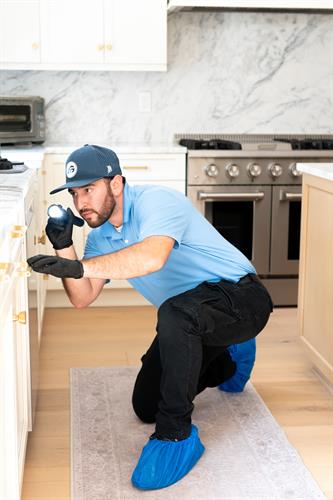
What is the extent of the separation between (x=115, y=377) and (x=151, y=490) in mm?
1052

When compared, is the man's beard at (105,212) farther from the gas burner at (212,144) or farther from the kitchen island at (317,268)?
the gas burner at (212,144)

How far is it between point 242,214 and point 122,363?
4.43ft

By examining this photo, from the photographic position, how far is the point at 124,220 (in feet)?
8.41

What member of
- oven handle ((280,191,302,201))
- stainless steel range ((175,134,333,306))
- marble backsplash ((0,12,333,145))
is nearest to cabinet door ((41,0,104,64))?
marble backsplash ((0,12,333,145))

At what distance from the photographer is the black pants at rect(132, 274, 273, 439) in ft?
8.24

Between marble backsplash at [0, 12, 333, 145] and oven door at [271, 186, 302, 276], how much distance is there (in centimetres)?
72

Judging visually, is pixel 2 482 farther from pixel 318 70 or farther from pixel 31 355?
pixel 318 70

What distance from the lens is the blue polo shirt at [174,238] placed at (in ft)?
8.04

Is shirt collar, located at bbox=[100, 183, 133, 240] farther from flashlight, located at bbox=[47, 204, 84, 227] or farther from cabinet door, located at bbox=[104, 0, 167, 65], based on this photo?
cabinet door, located at bbox=[104, 0, 167, 65]

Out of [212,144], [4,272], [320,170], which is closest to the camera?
[4,272]

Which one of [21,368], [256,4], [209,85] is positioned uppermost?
[256,4]

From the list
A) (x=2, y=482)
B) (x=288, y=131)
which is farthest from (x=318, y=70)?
(x=2, y=482)

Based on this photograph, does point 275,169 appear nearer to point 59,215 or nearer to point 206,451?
point 206,451

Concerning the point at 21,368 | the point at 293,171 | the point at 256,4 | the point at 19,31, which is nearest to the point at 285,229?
the point at 293,171
